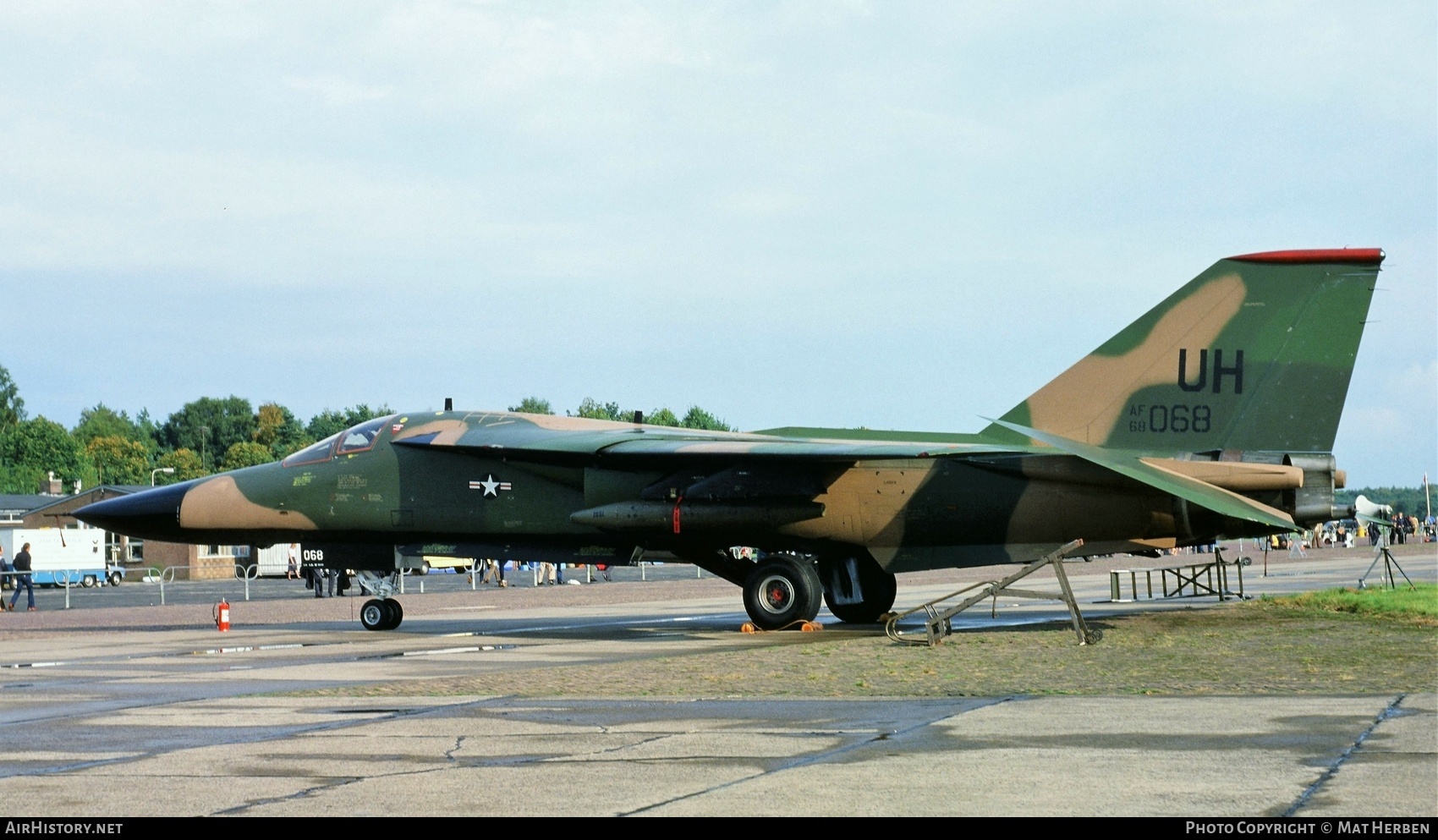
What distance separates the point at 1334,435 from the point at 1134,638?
15.4 feet

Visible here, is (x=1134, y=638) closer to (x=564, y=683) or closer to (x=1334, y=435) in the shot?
(x=1334, y=435)

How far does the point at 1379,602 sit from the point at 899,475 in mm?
6976

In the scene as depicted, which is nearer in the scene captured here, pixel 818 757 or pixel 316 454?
pixel 818 757

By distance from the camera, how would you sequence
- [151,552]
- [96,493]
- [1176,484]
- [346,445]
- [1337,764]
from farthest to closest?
1. [151,552]
2. [96,493]
3. [346,445]
4. [1176,484]
5. [1337,764]

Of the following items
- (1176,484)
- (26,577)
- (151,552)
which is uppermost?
(1176,484)

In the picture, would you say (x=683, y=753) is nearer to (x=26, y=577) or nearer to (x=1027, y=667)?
(x=1027, y=667)

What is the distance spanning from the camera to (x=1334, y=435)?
18.5 meters

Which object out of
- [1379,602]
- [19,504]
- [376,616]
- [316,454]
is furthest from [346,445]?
[19,504]

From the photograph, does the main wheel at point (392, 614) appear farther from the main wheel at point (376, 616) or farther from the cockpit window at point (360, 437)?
the cockpit window at point (360, 437)

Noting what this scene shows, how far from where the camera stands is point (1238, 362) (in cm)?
1862

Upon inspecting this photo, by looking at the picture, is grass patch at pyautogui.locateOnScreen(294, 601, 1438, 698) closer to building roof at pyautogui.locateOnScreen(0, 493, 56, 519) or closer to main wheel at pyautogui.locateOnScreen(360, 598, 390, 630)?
main wheel at pyautogui.locateOnScreen(360, 598, 390, 630)

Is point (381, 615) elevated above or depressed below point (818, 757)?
above

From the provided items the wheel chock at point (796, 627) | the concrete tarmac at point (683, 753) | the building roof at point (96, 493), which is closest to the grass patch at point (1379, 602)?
the wheel chock at point (796, 627)

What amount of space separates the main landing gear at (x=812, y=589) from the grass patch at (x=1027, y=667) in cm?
173
